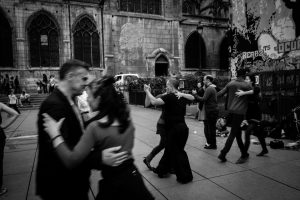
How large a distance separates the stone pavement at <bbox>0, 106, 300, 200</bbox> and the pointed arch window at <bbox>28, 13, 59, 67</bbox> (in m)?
19.3

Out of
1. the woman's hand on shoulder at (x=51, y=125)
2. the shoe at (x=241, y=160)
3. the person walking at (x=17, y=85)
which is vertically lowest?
the shoe at (x=241, y=160)

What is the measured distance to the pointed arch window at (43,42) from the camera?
24.7 metres

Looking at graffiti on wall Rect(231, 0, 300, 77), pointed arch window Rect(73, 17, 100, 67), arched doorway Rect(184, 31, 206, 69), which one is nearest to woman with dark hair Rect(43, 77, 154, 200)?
graffiti on wall Rect(231, 0, 300, 77)

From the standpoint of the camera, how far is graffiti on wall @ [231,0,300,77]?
14.8 metres

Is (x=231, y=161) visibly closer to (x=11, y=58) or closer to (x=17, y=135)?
(x=17, y=135)

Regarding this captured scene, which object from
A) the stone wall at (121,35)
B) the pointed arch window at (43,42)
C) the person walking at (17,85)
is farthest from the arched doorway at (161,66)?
the person walking at (17,85)

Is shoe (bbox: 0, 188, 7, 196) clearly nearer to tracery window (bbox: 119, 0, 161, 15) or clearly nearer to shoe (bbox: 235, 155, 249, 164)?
shoe (bbox: 235, 155, 249, 164)

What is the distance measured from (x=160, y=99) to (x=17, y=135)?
7.34 metres

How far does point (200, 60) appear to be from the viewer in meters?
31.9

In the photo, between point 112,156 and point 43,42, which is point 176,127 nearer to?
point 112,156

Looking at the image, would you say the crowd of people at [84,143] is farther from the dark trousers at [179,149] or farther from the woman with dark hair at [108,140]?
the dark trousers at [179,149]

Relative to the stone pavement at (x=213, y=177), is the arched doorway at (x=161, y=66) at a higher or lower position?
higher

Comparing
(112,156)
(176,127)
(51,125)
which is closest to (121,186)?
(112,156)

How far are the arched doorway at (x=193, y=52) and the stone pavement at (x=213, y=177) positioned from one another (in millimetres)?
25579
